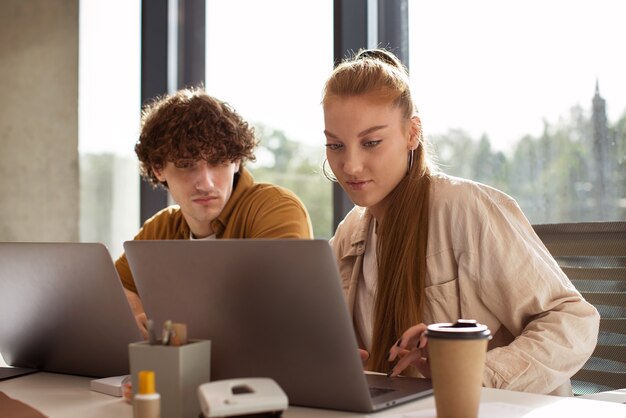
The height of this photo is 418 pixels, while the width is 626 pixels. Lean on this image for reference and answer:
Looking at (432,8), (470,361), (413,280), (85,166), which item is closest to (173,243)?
(470,361)

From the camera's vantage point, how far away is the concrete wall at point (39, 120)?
11.8 ft

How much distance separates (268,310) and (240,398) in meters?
0.18

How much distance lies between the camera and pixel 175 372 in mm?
958

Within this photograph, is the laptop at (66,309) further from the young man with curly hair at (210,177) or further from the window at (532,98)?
the window at (532,98)

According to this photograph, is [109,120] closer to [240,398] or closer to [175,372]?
[175,372]

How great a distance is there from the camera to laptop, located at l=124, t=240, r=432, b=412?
0.94 m

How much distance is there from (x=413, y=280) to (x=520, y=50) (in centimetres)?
104

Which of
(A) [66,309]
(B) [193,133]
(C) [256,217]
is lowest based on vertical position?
(A) [66,309]

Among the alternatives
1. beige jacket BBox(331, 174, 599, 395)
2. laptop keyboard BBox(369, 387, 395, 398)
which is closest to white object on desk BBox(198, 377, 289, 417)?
laptop keyboard BBox(369, 387, 395, 398)

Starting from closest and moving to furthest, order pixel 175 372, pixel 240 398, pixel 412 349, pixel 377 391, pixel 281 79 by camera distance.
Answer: pixel 240 398 < pixel 175 372 < pixel 377 391 < pixel 412 349 < pixel 281 79

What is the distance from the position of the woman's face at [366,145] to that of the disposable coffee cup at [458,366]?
71 centimetres

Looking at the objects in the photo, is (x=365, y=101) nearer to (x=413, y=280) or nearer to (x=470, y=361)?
Result: (x=413, y=280)

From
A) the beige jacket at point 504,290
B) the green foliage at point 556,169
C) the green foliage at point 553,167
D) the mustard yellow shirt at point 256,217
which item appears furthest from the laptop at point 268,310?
the green foliage at point 556,169

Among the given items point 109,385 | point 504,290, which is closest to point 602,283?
point 504,290
